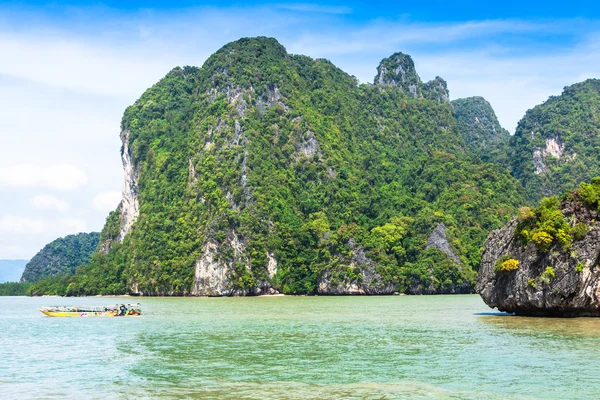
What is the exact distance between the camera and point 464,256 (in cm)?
10962

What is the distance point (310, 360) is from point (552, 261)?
2100cm

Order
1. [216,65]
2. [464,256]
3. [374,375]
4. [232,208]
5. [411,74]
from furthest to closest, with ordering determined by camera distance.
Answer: [411,74], [216,65], [232,208], [464,256], [374,375]

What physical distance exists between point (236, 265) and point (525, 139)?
9762cm

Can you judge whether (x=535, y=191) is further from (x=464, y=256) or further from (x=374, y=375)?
(x=374, y=375)

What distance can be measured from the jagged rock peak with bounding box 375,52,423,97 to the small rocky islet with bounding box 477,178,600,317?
14767 centimetres

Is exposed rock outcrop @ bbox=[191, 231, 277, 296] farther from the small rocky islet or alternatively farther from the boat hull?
the small rocky islet

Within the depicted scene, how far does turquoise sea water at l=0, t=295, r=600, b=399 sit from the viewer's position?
22.3 meters

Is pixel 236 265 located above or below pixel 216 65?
below

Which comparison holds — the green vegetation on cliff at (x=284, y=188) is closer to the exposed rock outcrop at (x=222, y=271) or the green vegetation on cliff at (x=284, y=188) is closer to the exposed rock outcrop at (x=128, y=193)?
the exposed rock outcrop at (x=222, y=271)

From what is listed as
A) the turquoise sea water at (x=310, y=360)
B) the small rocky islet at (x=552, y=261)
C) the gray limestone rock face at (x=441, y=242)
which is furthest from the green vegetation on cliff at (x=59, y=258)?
the small rocky islet at (x=552, y=261)

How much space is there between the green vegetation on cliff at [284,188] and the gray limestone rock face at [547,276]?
57.5m

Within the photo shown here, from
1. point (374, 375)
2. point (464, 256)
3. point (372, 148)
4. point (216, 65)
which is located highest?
point (216, 65)

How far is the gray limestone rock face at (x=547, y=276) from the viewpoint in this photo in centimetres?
4106

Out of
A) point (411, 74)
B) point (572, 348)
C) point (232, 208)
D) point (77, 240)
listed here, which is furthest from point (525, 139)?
point (572, 348)
